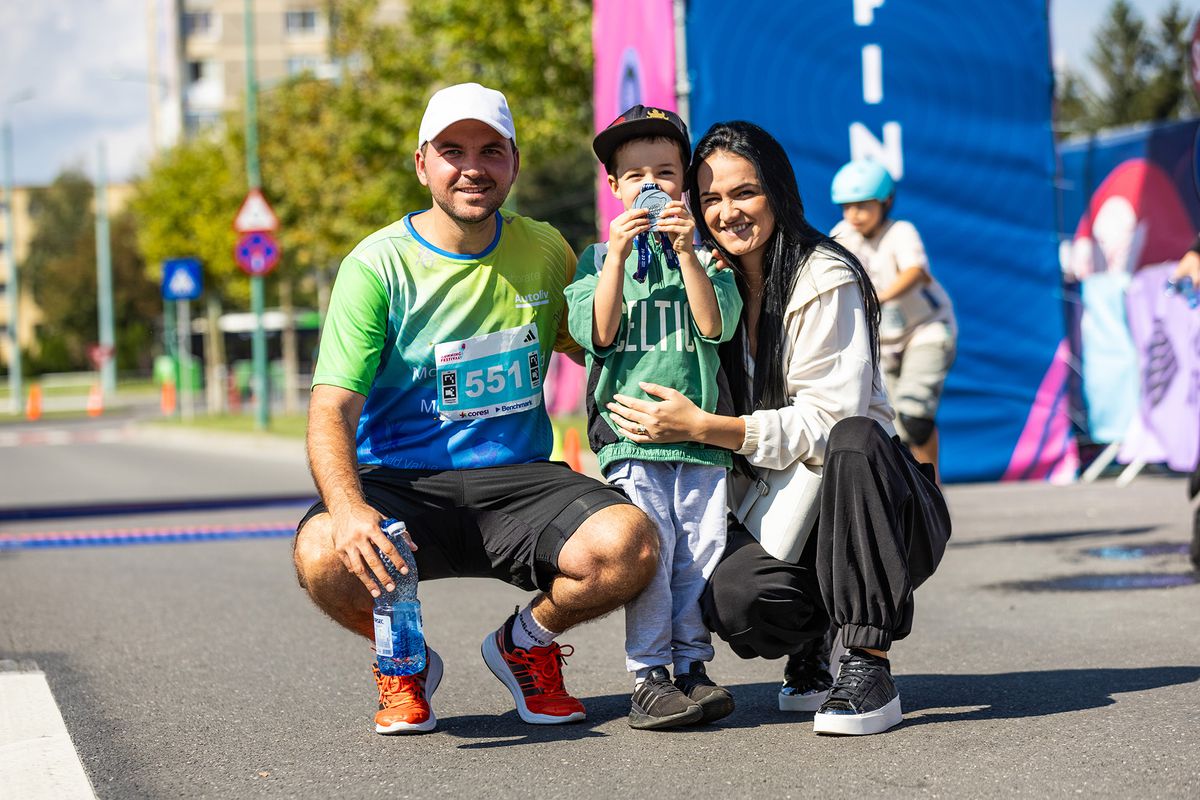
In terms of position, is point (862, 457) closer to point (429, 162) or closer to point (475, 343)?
point (475, 343)

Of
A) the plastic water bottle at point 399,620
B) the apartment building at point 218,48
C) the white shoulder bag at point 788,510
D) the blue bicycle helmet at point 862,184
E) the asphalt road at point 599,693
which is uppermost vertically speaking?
the apartment building at point 218,48

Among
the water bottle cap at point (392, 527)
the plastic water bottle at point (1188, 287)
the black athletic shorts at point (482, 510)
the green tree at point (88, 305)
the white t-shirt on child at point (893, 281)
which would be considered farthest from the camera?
the green tree at point (88, 305)

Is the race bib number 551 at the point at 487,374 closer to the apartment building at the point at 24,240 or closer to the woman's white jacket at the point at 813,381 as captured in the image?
the woman's white jacket at the point at 813,381

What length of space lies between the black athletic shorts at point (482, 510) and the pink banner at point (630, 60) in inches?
261

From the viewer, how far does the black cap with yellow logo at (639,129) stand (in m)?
4.23

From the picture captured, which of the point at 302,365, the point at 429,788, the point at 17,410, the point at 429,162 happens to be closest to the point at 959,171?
the point at 429,162

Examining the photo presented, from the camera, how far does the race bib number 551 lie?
437cm

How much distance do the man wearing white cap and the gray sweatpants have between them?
0.30 feet

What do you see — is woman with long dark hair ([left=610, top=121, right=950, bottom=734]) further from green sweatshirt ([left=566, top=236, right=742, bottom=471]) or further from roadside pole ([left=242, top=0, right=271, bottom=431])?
roadside pole ([left=242, top=0, right=271, bottom=431])

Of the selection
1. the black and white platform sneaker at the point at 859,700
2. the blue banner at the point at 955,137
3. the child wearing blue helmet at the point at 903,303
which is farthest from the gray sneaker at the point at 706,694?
the blue banner at the point at 955,137

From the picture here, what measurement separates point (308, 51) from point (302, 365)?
2021cm

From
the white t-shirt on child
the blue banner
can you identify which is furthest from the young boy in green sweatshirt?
the blue banner

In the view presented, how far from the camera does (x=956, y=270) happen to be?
11516 millimetres

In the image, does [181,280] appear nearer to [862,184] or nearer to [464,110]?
[862,184]
